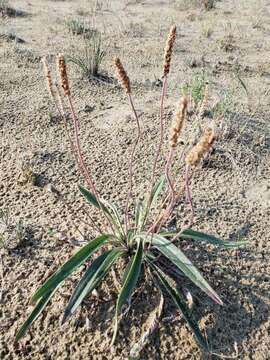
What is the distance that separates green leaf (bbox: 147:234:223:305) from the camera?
5.95 feet

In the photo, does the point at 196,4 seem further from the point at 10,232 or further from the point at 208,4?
the point at 10,232

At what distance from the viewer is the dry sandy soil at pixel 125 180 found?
1.97m

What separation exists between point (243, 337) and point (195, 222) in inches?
29.2

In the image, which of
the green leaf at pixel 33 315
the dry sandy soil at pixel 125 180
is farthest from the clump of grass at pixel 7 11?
the green leaf at pixel 33 315

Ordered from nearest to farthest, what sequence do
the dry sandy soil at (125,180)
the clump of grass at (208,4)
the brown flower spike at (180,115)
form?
the brown flower spike at (180,115), the dry sandy soil at (125,180), the clump of grass at (208,4)

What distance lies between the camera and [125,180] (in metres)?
2.85

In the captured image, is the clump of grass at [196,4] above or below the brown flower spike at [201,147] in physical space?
below

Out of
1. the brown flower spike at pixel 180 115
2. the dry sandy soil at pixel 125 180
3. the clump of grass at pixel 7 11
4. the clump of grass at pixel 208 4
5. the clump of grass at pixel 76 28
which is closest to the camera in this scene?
the brown flower spike at pixel 180 115

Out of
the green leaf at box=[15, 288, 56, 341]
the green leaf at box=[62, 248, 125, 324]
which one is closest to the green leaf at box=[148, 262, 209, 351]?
the green leaf at box=[62, 248, 125, 324]

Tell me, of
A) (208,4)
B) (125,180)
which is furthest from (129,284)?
(208,4)

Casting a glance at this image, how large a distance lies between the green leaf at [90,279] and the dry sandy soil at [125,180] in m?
0.20

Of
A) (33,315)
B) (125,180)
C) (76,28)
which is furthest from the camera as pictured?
(76,28)

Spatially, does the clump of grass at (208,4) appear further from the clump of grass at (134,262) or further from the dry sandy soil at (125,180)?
the clump of grass at (134,262)

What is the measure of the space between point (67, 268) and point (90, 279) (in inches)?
4.5
